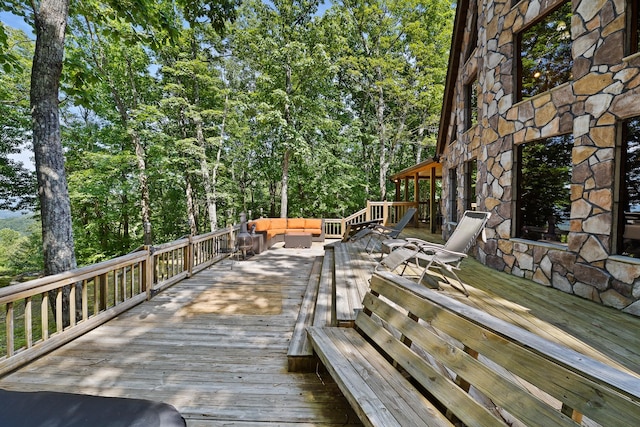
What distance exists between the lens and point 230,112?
13953mm

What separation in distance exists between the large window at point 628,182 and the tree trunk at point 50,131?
22.6 ft

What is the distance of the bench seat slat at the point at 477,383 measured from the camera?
1.06 m

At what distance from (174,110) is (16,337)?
10815mm

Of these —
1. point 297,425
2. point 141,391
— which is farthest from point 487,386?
point 141,391

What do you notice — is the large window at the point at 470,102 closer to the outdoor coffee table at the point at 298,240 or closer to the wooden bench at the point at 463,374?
the outdoor coffee table at the point at 298,240

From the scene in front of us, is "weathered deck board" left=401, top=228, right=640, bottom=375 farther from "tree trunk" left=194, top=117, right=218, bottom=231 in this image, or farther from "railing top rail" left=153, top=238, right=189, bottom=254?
"tree trunk" left=194, top=117, right=218, bottom=231

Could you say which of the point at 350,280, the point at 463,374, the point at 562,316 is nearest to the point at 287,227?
the point at 350,280

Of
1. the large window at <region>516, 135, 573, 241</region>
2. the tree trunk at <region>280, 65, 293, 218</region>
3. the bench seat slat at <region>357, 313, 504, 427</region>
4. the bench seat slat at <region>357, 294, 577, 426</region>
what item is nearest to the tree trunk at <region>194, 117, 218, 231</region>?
the tree trunk at <region>280, 65, 293, 218</region>

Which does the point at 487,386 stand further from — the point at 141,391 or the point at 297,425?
the point at 141,391

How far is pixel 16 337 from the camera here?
19.1 feet

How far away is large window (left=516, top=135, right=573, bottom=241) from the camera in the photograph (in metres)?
4.06

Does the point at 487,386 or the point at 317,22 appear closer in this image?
the point at 487,386

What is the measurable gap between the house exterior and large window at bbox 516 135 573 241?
0.02 metres

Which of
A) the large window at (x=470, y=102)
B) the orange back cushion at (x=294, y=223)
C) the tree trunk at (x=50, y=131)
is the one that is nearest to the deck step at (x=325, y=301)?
the tree trunk at (x=50, y=131)
